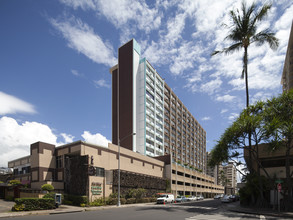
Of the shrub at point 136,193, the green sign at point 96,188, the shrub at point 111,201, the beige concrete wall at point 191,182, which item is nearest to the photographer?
the green sign at point 96,188

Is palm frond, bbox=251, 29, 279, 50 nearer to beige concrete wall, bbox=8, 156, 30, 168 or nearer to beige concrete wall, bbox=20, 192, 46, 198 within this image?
beige concrete wall, bbox=20, 192, 46, 198

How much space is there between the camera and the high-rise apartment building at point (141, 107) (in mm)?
70562

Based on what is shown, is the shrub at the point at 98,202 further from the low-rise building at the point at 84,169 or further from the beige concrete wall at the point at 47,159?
the beige concrete wall at the point at 47,159

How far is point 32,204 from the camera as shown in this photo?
24.3 metres

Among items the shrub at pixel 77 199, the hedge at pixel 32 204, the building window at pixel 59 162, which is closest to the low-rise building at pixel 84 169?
the building window at pixel 59 162

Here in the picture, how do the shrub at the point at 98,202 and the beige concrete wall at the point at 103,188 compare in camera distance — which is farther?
the beige concrete wall at the point at 103,188

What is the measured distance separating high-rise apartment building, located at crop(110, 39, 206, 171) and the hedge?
35181 mm

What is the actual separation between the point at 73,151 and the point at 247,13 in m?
31.4

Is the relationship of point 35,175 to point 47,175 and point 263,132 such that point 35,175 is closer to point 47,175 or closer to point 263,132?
point 47,175

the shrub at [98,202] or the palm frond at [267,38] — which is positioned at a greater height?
the palm frond at [267,38]

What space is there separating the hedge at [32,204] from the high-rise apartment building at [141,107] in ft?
115

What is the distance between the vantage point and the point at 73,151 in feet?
123

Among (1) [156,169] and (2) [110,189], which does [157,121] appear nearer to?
(1) [156,169]

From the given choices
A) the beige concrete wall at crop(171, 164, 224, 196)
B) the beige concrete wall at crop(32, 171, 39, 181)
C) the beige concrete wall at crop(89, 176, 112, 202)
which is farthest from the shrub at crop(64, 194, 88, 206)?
the beige concrete wall at crop(171, 164, 224, 196)
